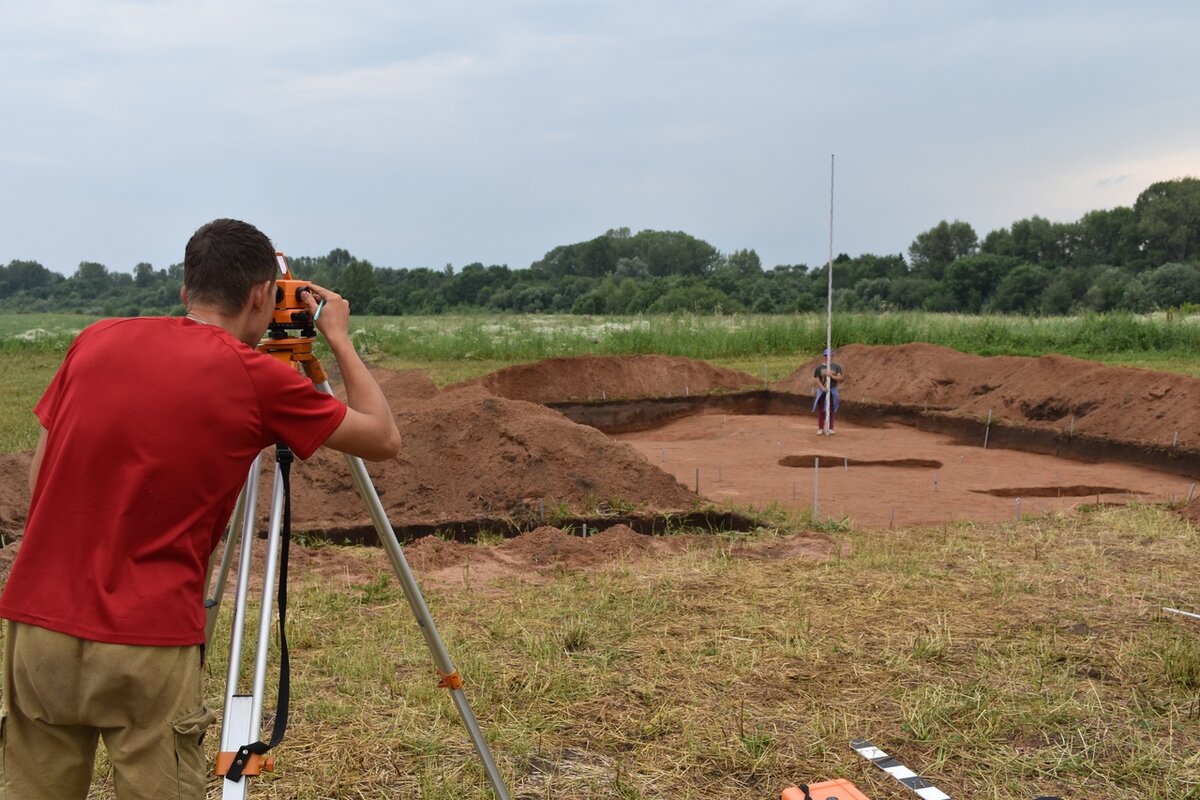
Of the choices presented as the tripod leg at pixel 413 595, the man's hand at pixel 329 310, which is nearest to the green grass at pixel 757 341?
the tripod leg at pixel 413 595

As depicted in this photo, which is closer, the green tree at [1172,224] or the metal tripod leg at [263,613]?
the metal tripod leg at [263,613]

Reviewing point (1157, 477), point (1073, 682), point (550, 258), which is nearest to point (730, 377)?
point (1157, 477)

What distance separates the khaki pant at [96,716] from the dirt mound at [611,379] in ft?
54.5

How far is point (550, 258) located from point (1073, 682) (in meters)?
67.9

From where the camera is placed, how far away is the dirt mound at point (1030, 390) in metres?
14.2

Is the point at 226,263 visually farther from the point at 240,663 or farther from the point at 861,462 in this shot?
the point at 861,462

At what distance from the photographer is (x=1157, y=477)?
12.3m

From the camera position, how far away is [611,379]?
20516mm

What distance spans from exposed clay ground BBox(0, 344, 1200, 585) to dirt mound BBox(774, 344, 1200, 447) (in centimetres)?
3

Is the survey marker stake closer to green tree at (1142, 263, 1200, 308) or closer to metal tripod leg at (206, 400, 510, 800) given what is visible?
metal tripod leg at (206, 400, 510, 800)

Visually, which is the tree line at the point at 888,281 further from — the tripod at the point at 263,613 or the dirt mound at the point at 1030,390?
the tripod at the point at 263,613

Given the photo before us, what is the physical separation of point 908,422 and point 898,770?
45.6ft

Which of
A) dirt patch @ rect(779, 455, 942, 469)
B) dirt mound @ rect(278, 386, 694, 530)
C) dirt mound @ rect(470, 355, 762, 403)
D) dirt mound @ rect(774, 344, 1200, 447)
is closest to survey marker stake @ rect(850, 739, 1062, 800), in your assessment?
dirt mound @ rect(278, 386, 694, 530)

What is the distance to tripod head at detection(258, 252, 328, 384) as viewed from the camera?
8.21ft
